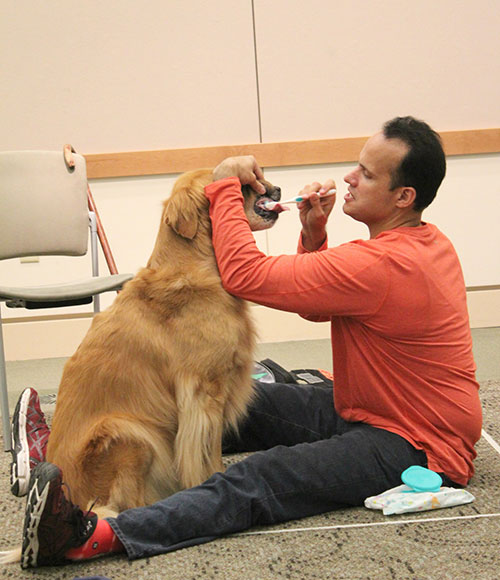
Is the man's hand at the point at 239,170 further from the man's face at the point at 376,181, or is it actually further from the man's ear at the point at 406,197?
the man's ear at the point at 406,197

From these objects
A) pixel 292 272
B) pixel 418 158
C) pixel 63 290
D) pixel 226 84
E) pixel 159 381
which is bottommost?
pixel 159 381

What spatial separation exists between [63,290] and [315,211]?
125cm

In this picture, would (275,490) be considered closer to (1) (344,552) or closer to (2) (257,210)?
(1) (344,552)

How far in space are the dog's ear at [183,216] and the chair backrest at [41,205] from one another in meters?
1.50

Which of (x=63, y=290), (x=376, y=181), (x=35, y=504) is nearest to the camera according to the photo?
(x=35, y=504)

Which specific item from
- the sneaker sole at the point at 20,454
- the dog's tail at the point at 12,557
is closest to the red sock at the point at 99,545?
the dog's tail at the point at 12,557

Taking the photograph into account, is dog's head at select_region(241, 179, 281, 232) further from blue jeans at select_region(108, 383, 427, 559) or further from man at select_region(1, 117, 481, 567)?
blue jeans at select_region(108, 383, 427, 559)

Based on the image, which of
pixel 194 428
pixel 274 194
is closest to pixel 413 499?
pixel 194 428

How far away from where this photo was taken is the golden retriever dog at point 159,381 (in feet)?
5.08

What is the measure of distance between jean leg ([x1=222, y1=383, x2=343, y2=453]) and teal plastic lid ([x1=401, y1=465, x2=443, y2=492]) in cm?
33

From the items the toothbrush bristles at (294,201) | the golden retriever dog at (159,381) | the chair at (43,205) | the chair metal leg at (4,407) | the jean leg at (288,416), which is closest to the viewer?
the golden retriever dog at (159,381)

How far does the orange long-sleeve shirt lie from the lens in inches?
63.6

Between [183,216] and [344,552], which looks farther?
[183,216]

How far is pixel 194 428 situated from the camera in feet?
5.37
